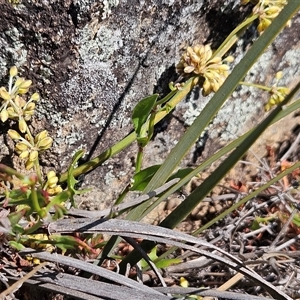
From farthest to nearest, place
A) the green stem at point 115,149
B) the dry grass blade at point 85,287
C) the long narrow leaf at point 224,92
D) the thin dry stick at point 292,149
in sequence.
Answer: the thin dry stick at point 292,149 → the green stem at point 115,149 → the dry grass blade at point 85,287 → the long narrow leaf at point 224,92

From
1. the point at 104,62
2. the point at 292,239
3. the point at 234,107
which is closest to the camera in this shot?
the point at 104,62

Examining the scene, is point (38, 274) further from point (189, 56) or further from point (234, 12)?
point (234, 12)

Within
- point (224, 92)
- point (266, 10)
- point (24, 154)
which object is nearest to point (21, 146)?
point (24, 154)

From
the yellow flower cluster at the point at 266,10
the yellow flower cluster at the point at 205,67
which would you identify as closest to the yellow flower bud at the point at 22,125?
the yellow flower cluster at the point at 205,67

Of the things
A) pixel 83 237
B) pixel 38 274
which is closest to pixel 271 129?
pixel 83 237

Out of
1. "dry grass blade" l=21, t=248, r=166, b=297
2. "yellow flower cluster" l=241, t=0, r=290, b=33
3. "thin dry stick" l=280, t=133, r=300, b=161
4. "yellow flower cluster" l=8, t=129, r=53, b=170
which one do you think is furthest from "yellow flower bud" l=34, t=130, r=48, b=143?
"thin dry stick" l=280, t=133, r=300, b=161

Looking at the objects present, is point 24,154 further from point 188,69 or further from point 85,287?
point 188,69

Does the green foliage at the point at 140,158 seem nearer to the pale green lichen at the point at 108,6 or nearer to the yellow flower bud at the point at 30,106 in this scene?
the yellow flower bud at the point at 30,106
